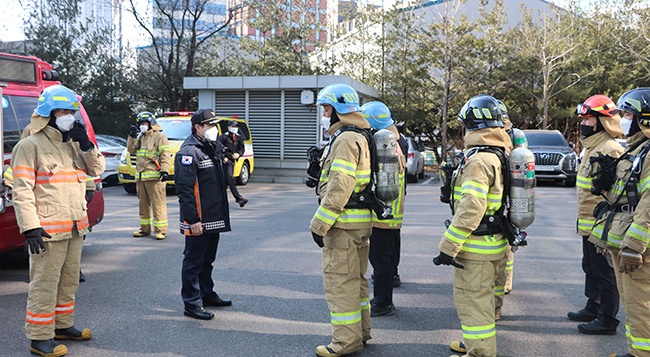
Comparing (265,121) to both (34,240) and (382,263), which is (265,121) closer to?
(382,263)

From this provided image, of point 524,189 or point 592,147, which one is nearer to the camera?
point 524,189

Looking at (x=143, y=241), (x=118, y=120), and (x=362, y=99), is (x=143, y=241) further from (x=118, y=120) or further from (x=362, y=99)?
(x=118, y=120)

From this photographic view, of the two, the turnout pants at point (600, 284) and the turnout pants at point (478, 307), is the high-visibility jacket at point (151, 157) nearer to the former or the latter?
the turnout pants at point (478, 307)

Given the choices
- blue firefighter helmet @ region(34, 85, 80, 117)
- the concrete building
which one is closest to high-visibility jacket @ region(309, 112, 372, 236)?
blue firefighter helmet @ region(34, 85, 80, 117)

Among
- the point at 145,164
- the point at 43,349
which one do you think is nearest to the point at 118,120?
the point at 145,164

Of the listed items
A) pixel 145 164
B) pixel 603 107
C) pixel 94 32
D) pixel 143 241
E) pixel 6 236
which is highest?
pixel 94 32

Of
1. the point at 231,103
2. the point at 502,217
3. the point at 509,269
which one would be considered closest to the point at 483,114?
the point at 502,217

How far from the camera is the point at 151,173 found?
30.0 feet

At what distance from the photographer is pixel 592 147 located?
5043 mm

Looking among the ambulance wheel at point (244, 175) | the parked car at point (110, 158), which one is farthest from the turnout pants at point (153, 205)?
Answer: the ambulance wheel at point (244, 175)

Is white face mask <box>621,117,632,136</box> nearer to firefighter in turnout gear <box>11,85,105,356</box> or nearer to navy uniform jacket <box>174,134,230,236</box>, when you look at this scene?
navy uniform jacket <box>174,134,230,236</box>

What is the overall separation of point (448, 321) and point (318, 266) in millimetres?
2361

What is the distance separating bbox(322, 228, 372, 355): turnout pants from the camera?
4.34 m

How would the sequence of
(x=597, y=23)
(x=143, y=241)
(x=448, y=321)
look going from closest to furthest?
(x=448, y=321) → (x=143, y=241) → (x=597, y=23)
